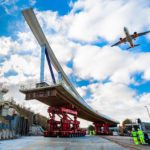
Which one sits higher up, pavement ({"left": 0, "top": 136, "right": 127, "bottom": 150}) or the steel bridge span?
the steel bridge span

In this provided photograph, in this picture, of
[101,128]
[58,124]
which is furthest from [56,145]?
[101,128]

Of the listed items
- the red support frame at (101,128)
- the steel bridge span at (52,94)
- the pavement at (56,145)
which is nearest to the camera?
the pavement at (56,145)

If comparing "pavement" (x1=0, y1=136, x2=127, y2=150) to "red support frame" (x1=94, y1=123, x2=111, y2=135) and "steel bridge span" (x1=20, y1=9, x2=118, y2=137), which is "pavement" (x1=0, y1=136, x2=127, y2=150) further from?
"red support frame" (x1=94, y1=123, x2=111, y2=135)

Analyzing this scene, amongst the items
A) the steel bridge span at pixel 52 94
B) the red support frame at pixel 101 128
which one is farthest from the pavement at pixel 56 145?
the red support frame at pixel 101 128

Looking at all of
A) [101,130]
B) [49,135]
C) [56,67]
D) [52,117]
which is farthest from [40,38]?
[101,130]

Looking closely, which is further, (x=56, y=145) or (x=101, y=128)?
(x=101, y=128)

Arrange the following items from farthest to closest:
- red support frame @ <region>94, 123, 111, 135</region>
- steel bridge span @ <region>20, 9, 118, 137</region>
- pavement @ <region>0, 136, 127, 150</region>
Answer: red support frame @ <region>94, 123, 111, 135</region>
steel bridge span @ <region>20, 9, 118, 137</region>
pavement @ <region>0, 136, 127, 150</region>

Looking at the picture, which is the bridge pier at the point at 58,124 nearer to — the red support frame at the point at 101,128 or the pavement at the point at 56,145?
the pavement at the point at 56,145

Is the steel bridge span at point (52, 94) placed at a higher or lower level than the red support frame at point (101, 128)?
higher

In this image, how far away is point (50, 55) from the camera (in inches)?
1793

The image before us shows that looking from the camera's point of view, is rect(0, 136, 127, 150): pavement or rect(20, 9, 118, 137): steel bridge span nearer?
rect(0, 136, 127, 150): pavement

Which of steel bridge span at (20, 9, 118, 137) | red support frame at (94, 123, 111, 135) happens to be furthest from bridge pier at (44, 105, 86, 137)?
red support frame at (94, 123, 111, 135)

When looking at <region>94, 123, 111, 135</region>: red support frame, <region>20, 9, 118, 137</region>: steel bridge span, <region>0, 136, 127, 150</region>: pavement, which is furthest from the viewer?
<region>94, 123, 111, 135</region>: red support frame

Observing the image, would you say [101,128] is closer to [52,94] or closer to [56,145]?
A: [52,94]
